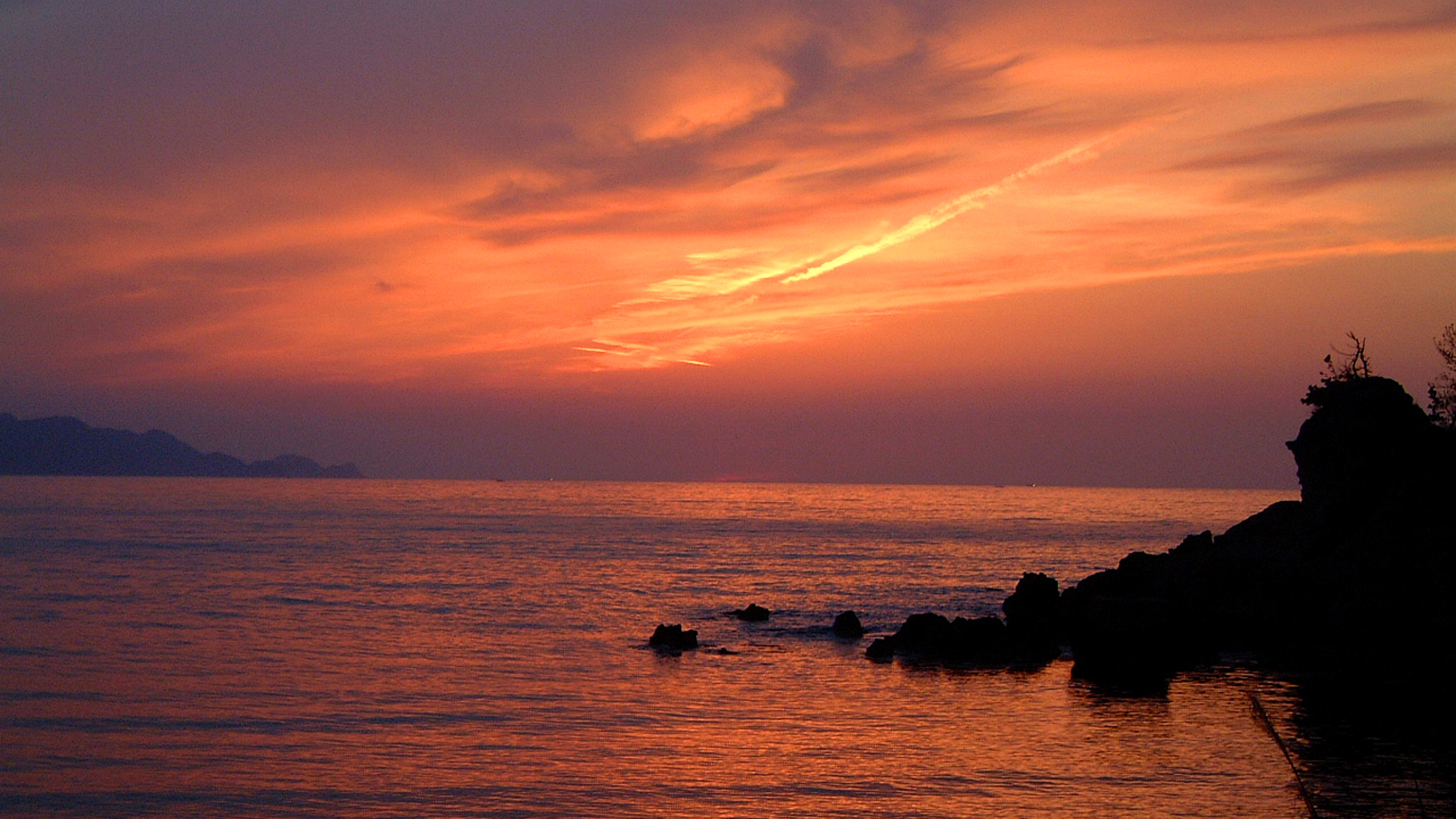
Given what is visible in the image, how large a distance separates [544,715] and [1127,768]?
13492 mm

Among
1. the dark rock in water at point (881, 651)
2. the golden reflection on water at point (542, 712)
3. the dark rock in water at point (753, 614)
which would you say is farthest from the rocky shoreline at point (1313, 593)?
the dark rock in water at point (753, 614)

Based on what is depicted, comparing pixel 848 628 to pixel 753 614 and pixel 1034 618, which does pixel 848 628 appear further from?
pixel 1034 618

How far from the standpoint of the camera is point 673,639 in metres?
37.3

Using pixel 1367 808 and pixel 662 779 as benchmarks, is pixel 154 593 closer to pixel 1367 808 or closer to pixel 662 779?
pixel 662 779

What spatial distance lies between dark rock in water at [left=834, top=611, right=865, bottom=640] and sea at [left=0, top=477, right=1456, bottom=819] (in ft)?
3.67

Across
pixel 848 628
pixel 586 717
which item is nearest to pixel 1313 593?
pixel 848 628

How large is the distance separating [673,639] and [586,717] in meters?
11.7

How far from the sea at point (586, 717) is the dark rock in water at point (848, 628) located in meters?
1.12

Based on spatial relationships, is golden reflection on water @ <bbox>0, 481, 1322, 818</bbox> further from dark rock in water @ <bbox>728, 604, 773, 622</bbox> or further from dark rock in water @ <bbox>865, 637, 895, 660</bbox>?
dark rock in water @ <bbox>728, 604, 773, 622</bbox>

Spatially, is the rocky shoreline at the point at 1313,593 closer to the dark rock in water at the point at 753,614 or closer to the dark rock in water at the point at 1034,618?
the dark rock in water at the point at 1034,618

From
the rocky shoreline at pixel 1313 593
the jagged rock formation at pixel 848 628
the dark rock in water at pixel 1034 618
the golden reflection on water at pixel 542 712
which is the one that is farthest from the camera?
the jagged rock formation at pixel 848 628

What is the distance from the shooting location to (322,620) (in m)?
42.4

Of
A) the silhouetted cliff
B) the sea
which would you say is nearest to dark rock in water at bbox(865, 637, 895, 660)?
the sea

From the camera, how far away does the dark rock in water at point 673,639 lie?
122ft
